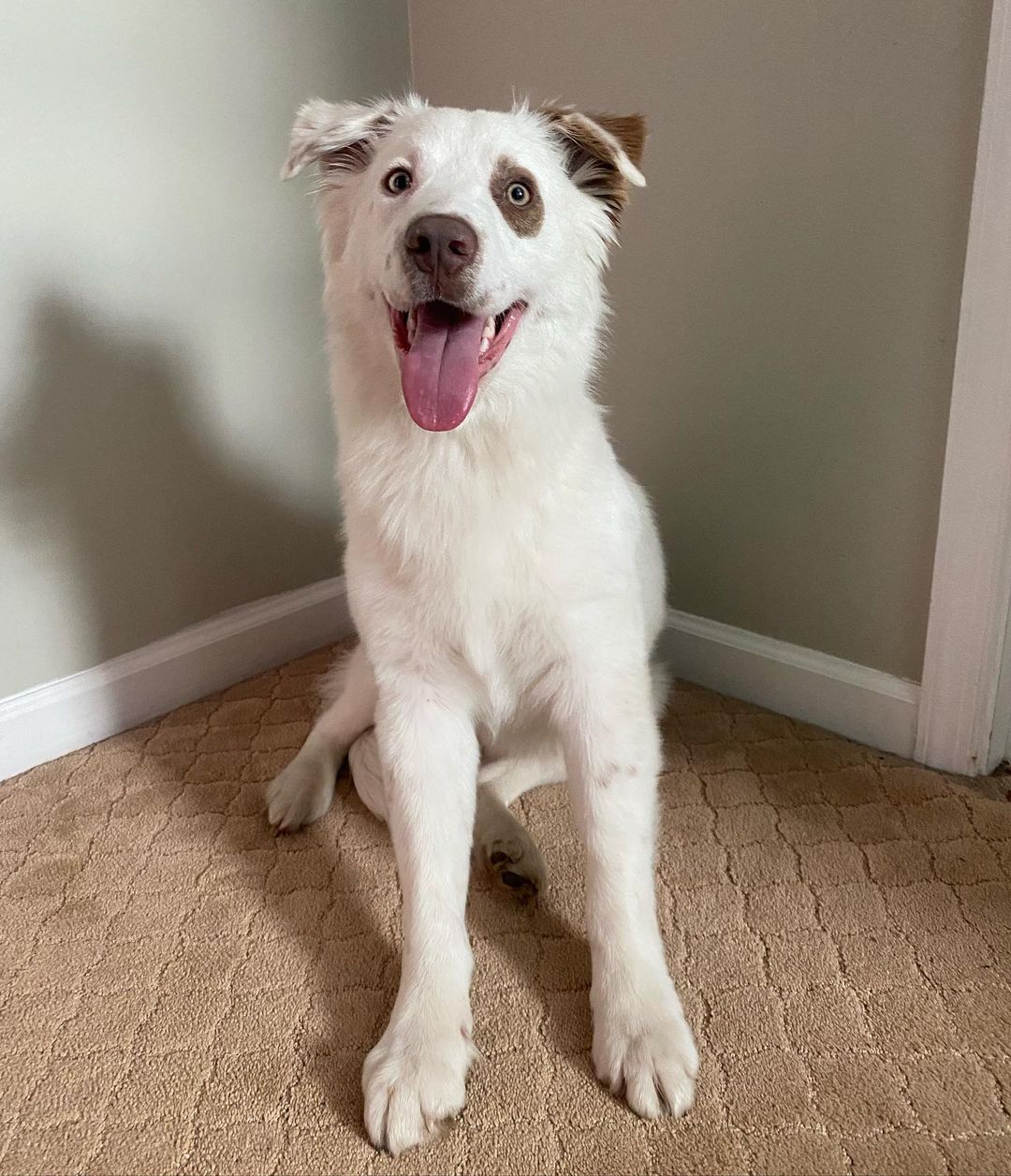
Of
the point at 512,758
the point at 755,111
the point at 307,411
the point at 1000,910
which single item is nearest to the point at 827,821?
the point at 1000,910

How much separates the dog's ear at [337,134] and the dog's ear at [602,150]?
0.94 ft

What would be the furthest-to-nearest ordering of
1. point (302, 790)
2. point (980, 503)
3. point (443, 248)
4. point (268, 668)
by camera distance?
point (268, 668)
point (302, 790)
point (980, 503)
point (443, 248)

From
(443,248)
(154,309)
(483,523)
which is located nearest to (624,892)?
(483,523)

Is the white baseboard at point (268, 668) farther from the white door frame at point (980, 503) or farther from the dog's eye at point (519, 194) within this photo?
the dog's eye at point (519, 194)

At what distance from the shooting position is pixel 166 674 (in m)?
2.39

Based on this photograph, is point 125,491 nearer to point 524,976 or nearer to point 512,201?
point 512,201

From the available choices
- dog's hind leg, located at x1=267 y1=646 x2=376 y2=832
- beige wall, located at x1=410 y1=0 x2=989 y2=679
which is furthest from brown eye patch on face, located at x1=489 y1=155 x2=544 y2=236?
dog's hind leg, located at x1=267 y1=646 x2=376 y2=832

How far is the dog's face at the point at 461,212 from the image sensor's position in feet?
4.09

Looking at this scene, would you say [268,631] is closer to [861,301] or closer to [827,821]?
[827,821]

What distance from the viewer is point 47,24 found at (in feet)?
6.29

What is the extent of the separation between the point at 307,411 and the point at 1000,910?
210 cm

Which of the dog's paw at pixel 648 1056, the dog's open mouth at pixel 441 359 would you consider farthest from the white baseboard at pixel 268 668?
the dog's open mouth at pixel 441 359

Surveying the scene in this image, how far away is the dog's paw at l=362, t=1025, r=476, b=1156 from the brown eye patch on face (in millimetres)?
1216

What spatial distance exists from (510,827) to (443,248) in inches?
43.2
